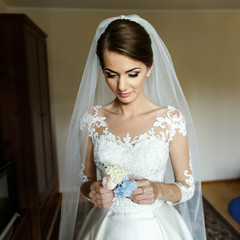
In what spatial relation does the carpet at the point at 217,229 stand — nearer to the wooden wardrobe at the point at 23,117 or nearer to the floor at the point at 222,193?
the floor at the point at 222,193

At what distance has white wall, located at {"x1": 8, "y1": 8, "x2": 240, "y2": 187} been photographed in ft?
11.9

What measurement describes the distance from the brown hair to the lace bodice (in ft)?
1.05

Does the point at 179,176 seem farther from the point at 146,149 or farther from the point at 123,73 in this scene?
the point at 123,73

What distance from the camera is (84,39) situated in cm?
364

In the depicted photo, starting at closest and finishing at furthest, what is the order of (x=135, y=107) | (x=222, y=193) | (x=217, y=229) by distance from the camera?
(x=135, y=107)
(x=217, y=229)
(x=222, y=193)

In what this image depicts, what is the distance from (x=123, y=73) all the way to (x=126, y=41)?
132mm

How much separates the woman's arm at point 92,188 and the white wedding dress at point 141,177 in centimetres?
8

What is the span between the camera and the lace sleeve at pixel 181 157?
1.14m

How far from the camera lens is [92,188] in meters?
1.00

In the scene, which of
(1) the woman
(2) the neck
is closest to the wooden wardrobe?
(1) the woman

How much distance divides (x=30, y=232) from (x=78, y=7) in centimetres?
299

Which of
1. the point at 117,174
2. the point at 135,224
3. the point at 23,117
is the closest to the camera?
the point at 117,174

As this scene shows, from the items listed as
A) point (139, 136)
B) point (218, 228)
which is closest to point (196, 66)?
point (218, 228)

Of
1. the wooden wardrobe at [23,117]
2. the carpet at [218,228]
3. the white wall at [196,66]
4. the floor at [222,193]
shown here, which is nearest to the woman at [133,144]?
the wooden wardrobe at [23,117]
